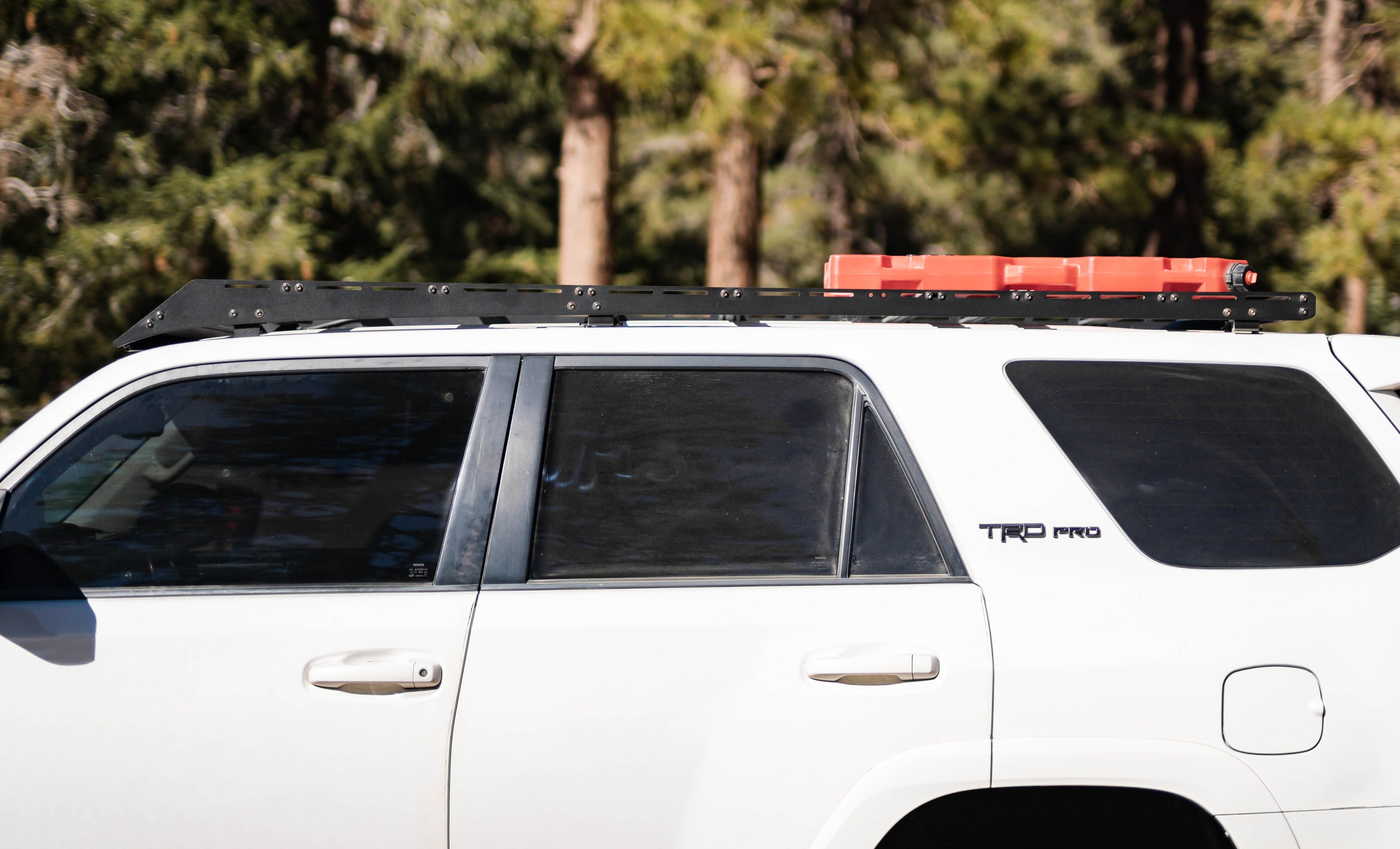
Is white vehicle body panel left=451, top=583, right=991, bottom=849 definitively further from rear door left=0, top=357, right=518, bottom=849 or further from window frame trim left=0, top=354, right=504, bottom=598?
window frame trim left=0, top=354, right=504, bottom=598

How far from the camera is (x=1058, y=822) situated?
2244 millimetres

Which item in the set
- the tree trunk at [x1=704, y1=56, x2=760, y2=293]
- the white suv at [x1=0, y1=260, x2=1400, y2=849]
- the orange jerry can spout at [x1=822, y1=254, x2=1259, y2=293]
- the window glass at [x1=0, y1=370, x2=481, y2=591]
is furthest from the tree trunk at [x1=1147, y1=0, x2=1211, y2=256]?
the window glass at [x1=0, y1=370, x2=481, y2=591]

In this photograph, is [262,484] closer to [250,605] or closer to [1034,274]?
[250,605]

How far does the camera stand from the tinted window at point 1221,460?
2.30 metres

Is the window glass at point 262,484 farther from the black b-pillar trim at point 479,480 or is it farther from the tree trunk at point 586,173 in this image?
the tree trunk at point 586,173

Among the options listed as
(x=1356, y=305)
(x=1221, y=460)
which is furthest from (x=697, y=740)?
(x=1356, y=305)

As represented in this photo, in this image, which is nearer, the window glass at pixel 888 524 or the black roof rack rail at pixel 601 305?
the window glass at pixel 888 524

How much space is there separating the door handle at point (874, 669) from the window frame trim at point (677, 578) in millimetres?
160

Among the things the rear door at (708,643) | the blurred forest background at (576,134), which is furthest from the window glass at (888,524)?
the blurred forest background at (576,134)

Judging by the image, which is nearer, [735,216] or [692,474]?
[692,474]

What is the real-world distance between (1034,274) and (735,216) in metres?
9.08

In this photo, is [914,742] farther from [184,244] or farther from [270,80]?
[270,80]

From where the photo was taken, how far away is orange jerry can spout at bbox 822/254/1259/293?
2.79 m

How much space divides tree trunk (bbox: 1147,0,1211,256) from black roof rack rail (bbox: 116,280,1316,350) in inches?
566
